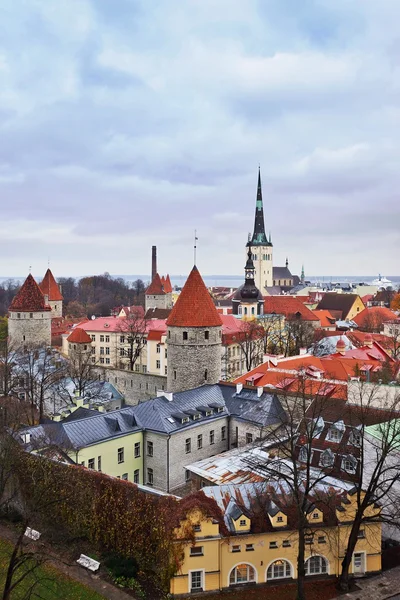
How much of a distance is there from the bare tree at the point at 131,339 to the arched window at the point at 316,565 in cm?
2901

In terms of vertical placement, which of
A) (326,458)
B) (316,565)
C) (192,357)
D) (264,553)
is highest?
(192,357)

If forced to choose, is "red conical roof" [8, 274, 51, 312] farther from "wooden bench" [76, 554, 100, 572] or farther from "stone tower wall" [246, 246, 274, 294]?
"stone tower wall" [246, 246, 274, 294]

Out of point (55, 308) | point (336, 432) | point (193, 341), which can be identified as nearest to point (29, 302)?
point (55, 308)

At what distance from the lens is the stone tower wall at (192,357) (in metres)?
30.8

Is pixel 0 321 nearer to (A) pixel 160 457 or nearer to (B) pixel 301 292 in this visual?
(A) pixel 160 457

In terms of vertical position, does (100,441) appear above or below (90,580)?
above

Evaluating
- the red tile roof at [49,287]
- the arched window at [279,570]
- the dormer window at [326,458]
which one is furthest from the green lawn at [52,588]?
the red tile roof at [49,287]

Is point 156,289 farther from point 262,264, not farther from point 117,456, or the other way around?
point 117,456

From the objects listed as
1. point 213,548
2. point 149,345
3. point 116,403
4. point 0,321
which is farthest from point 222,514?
point 0,321

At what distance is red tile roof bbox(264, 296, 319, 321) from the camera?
70.9 m

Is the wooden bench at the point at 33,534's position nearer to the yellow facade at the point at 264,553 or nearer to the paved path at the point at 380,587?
the yellow facade at the point at 264,553

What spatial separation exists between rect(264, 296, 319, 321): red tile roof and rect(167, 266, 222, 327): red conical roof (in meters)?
40.1

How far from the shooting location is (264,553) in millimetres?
17250

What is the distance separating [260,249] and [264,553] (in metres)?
89.1
